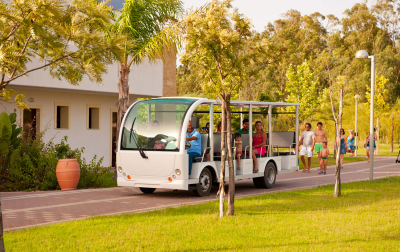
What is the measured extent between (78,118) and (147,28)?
289 inches

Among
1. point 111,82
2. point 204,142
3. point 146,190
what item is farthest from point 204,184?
point 111,82

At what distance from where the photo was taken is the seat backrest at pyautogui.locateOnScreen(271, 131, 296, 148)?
15336 mm

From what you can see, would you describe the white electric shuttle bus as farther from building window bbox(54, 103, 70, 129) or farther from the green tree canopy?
the green tree canopy

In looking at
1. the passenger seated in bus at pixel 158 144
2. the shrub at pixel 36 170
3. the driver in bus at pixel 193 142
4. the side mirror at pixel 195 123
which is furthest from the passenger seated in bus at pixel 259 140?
the shrub at pixel 36 170

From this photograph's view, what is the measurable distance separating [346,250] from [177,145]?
569 cm

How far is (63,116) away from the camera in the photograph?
21.5 m

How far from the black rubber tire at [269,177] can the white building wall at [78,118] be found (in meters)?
8.82

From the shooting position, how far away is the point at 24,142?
15.1 metres

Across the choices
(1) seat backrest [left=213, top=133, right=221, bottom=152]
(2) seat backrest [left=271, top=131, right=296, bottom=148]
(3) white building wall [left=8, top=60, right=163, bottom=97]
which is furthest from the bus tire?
(3) white building wall [left=8, top=60, right=163, bottom=97]

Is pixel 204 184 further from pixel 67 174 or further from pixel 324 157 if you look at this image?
pixel 324 157

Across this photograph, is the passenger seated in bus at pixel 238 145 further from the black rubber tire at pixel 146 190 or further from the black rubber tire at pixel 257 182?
the black rubber tire at pixel 146 190

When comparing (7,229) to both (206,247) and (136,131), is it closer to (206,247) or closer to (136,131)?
(206,247)

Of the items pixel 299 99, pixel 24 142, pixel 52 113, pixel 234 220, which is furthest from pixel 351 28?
pixel 234 220

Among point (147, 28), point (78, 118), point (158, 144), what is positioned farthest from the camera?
point (78, 118)
